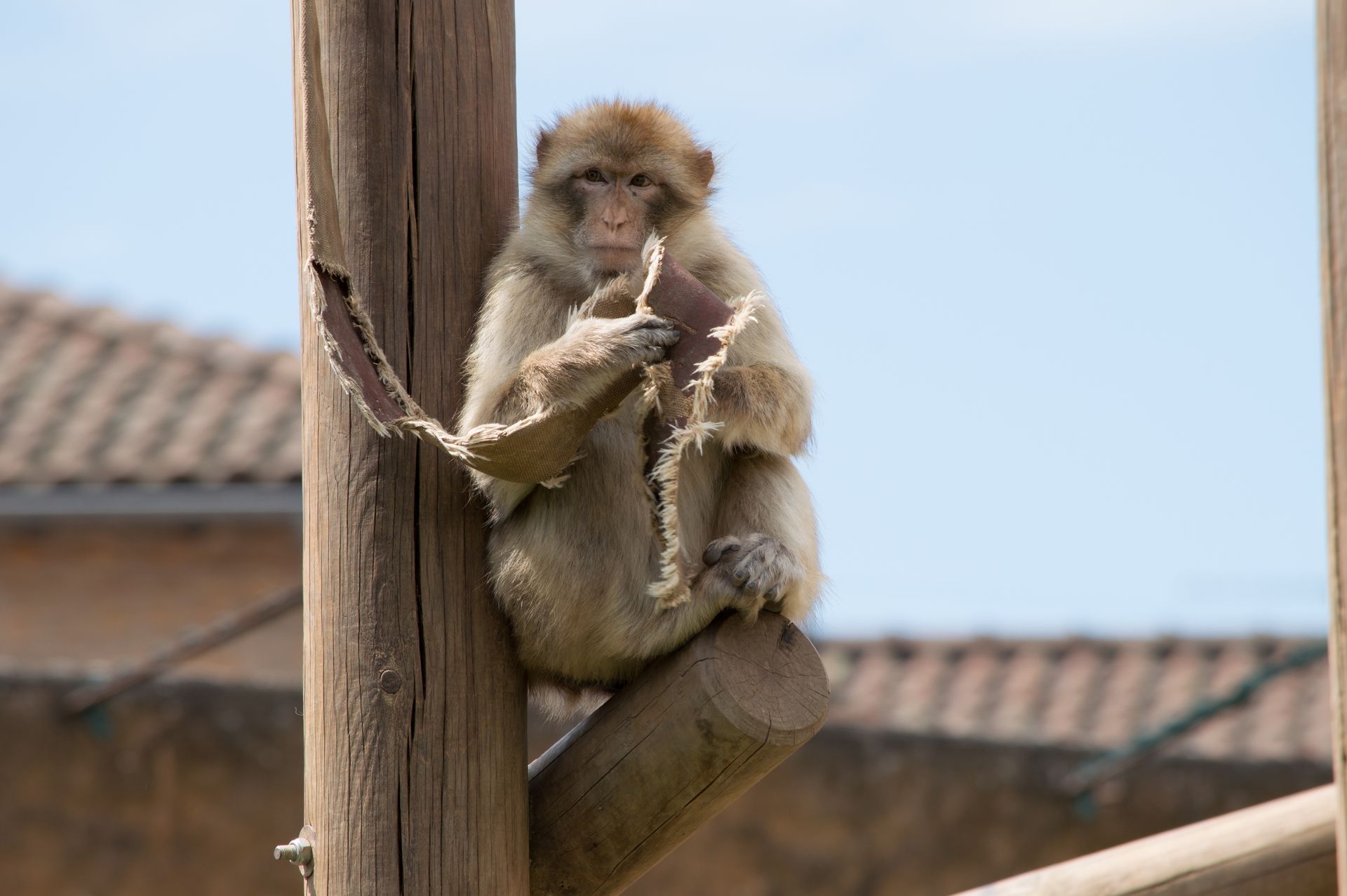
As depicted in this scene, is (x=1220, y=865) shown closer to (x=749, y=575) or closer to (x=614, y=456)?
(x=749, y=575)

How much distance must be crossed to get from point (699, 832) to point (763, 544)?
4.39 metres

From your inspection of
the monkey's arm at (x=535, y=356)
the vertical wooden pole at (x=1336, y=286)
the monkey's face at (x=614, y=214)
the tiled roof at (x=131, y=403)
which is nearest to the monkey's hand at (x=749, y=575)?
the monkey's arm at (x=535, y=356)

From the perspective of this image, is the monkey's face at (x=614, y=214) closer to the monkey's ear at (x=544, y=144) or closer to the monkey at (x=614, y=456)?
→ the monkey at (x=614, y=456)

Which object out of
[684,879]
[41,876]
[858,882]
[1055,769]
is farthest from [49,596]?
[1055,769]

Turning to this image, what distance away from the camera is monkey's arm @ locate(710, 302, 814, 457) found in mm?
2795

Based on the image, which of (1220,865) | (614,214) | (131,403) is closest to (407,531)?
(614,214)

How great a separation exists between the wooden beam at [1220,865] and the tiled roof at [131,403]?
6294mm

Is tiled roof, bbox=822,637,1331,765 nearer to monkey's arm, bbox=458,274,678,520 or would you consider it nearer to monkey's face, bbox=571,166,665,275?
monkey's face, bbox=571,166,665,275

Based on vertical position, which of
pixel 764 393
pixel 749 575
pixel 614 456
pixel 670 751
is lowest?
pixel 670 751

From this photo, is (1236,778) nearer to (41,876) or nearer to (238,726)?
(238,726)

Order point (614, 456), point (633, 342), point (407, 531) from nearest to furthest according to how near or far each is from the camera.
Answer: point (633, 342) → point (407, 531) → point (614, 456)

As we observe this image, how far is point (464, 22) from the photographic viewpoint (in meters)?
2.79

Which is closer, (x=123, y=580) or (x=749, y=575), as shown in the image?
(x=749, y=575)

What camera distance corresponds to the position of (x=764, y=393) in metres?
2.85
